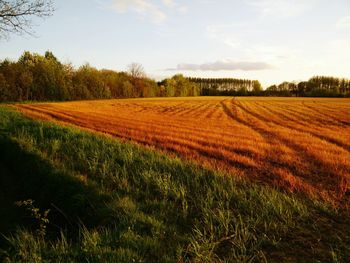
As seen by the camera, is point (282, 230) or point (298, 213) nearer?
point (282, 230)

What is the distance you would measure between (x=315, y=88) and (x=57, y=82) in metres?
92.9

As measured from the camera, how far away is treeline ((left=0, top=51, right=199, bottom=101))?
66.2 m

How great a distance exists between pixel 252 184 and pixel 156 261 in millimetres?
3768

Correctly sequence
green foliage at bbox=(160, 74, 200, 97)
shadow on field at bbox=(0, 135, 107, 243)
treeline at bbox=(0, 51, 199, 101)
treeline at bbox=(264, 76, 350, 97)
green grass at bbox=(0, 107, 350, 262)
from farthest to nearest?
green foliage at bbox=(160, 74, 200, 97) < treeline at bbox=(264, 76, 350, 97) < treeline at bbox=(0, 51, 199, 101) < shadow on field at bbox=(0, 135, 107, 243) < green grass at bbox=(0, 107, 350, 262)

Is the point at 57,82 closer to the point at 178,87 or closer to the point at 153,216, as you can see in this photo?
the point at 178,87

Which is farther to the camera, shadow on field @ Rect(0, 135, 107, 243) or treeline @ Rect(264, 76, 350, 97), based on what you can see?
treeline @ Rect(264, 76, 350, 97)

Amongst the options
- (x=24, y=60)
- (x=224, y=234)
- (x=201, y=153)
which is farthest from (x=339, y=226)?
(x=24, y=60)

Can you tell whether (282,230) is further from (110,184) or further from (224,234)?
(110,184)

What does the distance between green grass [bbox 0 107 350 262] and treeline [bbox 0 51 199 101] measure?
61546mm

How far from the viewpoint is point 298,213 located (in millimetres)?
6324

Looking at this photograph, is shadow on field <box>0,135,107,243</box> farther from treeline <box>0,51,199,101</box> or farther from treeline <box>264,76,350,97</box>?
treeline <box>264,76,350,97</box>

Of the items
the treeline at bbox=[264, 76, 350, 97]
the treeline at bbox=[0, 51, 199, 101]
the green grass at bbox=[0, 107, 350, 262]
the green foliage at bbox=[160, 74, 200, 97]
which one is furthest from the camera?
the green foliage at bbox=[160, 74, 200, 97]

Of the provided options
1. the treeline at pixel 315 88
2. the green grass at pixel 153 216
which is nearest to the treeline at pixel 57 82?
the treeline at pixel 315 88

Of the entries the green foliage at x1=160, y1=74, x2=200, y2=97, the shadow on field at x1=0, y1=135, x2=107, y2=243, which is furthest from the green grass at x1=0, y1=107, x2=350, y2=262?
the green foliage at x1=160, y1=74, x2=200, y2=97
